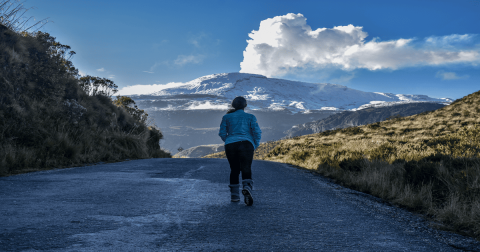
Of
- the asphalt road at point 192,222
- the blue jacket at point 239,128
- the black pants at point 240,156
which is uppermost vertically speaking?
the blue jacket at point 239,128

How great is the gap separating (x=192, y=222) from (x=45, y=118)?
385 inches

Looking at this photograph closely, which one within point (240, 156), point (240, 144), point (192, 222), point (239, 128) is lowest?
point (192, 222)

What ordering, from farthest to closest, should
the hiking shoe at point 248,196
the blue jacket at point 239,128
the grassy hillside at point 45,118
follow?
the grassy hillside at point 45,118, the blue jacket at point 239,128, the hiking shoe at point 248,196

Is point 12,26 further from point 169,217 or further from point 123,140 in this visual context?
point 169,217

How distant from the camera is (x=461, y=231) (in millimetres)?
3775

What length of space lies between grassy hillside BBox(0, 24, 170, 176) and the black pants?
541 centimetres

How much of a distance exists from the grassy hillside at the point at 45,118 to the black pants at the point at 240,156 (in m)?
5.41

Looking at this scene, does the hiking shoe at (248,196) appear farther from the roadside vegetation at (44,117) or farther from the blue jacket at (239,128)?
the roadside vegetation at (44,117)

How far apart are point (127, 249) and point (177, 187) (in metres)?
3.50

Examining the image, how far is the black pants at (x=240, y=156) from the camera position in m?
4.97

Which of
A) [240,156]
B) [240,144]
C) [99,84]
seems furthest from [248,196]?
[99,84]

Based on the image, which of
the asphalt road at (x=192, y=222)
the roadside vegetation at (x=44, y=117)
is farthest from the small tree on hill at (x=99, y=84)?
the asphalt road at (x=192, y=222)

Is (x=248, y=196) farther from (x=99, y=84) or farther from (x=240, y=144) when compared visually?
(x=99, y=84)

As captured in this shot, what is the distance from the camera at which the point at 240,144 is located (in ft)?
16.3
